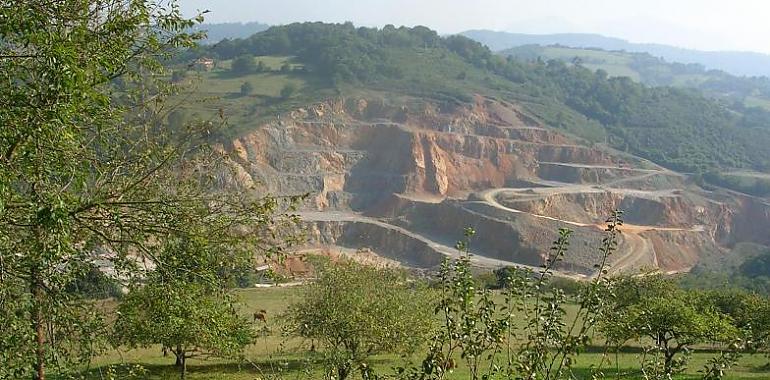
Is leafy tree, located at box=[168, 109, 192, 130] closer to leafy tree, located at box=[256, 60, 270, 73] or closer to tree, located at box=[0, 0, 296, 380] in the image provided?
tree, located at box=[0, 0, 296, 380]

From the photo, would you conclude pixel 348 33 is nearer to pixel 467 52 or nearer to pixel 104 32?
pixel 467 52

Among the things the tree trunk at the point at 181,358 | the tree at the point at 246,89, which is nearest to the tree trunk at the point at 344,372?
the tree trunk at the point at 181,358

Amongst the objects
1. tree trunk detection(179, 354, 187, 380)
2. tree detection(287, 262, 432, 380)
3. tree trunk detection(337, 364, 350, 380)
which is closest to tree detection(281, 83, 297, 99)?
tree trunk detection(179, 354, 187, 380)

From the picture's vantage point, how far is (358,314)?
1862 centimetres

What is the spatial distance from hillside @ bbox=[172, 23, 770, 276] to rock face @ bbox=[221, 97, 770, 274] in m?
0.19

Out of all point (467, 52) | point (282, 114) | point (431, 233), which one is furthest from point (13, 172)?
point (467, 52)

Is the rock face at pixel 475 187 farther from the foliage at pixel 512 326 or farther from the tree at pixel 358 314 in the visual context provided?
the foliage at pixel 512 326

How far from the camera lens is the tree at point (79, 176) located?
5934 mm

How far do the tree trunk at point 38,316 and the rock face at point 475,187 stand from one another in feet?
191

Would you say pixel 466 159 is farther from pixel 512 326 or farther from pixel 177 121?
pixel 512 326

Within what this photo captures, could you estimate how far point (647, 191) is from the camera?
81.1 metres

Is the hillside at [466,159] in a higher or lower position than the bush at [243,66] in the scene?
lower

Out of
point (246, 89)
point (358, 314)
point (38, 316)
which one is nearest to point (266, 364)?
point (358, 314)

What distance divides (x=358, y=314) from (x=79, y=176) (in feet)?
43.0
